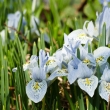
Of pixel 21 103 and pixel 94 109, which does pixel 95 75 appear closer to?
pixel 94 109

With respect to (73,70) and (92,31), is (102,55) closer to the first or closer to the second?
(73,70)

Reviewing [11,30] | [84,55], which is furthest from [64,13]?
[84,55]

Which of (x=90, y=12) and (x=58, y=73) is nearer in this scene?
(x=58, y=73)

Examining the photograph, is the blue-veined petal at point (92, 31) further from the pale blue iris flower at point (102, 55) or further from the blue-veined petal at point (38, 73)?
the blue-veined petal at point (38, 73)

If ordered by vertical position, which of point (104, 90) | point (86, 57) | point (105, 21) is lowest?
point (104, 90)

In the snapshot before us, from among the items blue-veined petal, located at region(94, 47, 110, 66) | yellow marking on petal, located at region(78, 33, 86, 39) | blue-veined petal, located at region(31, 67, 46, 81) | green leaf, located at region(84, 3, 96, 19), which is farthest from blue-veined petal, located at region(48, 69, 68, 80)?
green leaf, located at region(84, 3, 96, 19)

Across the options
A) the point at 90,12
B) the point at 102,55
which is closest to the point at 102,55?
the point at 102,55
